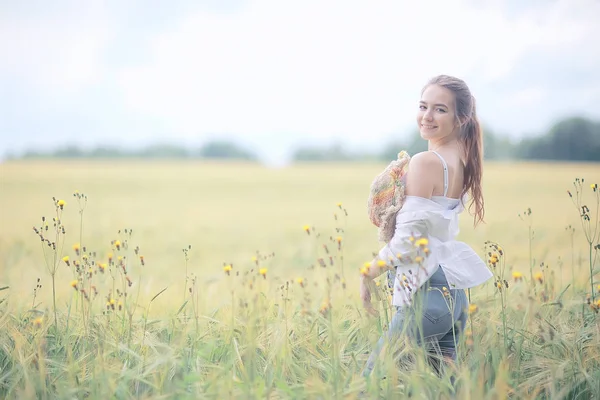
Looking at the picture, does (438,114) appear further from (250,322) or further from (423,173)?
(250,322)

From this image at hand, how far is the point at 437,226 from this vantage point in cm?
259

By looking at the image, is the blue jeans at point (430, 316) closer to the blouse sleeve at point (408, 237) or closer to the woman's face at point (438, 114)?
the blouse sleeve at point (408, 237)

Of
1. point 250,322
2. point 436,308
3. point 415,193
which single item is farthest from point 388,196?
point 250,322

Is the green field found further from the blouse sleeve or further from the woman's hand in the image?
the blouse sleeve

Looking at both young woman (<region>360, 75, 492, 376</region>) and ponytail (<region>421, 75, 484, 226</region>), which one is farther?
ponytail (<region>421, 75, 484, 226</region>)

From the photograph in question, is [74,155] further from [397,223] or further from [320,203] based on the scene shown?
[397,223]

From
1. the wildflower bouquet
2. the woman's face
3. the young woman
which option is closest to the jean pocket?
the young woman

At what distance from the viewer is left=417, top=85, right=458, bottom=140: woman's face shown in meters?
2.67

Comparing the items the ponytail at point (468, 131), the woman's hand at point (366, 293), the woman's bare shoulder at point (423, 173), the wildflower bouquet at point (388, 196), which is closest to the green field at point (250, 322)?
the woman's hand at point (366, 293)

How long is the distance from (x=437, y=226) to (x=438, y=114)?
0.51m

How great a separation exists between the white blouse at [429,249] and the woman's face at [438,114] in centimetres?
31

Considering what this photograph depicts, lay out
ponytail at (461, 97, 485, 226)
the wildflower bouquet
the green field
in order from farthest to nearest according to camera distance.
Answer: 1. ponytail at (461, 97, 485, 226)
2. the wildflower bouquet
3. the green field

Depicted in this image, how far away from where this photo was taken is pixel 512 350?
2941 mm

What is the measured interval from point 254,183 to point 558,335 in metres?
15.0
